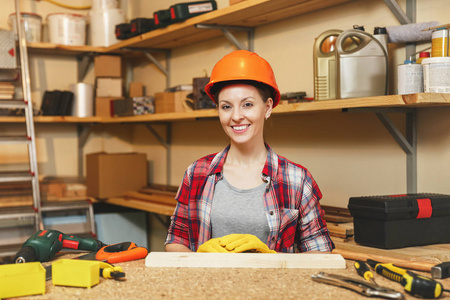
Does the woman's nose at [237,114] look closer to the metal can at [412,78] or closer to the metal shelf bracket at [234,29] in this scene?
the metal can at [412,78]

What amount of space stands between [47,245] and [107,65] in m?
2.86

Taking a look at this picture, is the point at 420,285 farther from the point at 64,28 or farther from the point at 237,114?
the point at 64,28

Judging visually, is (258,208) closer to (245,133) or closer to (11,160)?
(245,133)

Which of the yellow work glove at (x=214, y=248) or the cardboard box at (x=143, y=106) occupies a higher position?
the cardboard box at (x=143, y=106)

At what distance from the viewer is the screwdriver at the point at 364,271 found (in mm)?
1273

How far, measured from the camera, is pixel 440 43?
1.93 meters

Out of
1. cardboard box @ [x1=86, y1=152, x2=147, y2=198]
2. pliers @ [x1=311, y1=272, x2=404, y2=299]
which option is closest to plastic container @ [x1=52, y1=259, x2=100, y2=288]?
pliers @ [x1=311, y1=272, x2=404, y2=299]

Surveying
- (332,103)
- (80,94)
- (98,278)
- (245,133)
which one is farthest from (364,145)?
(80,94)

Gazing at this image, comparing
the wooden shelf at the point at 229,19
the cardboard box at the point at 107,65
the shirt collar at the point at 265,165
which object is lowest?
the shirt collar at the point at 265,165

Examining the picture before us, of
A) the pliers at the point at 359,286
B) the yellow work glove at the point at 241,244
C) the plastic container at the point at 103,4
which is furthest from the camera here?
the plastic container at the point at 103,4

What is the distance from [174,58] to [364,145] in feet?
6.53

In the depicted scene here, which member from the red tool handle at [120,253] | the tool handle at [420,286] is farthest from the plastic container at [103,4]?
the tool handle at [420,286]

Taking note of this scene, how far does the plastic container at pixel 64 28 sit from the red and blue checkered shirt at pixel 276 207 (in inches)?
104

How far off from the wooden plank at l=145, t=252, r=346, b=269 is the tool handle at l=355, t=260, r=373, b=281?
0.05 m
